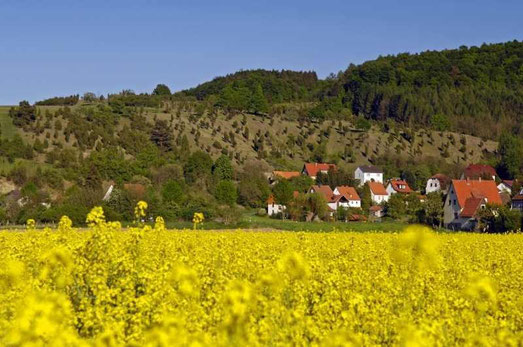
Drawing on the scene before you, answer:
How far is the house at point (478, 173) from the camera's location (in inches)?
4050

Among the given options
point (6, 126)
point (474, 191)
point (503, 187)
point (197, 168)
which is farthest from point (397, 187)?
point (6, 126)

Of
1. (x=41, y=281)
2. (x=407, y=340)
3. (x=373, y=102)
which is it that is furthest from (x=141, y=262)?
(x=373, y=102)

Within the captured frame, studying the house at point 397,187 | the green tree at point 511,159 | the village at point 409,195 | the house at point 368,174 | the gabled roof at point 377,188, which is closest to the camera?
the village at point 409,195

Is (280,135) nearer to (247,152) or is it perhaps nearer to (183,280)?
(247,152)

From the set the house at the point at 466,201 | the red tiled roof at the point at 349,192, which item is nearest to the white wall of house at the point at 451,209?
the house at the point at 466,201

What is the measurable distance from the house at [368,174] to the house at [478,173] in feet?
41.5

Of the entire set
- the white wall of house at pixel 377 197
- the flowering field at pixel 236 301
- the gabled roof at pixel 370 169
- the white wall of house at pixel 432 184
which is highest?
the flowering field at pixel 236 301

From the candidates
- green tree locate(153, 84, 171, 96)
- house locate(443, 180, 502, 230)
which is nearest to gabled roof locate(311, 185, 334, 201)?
house locate(443, 180, 502, 230)

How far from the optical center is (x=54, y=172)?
227 feet

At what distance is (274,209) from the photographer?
72.2 metres

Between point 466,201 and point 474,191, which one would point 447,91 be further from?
point 466,201

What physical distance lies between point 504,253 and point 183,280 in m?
13.8

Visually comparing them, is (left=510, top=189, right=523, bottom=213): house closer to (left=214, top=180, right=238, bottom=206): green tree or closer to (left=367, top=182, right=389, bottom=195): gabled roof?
(left=367, top=182, right=389, bottom=195): gabled roof

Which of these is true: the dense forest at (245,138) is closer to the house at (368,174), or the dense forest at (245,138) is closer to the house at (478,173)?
the house at (368,174)
